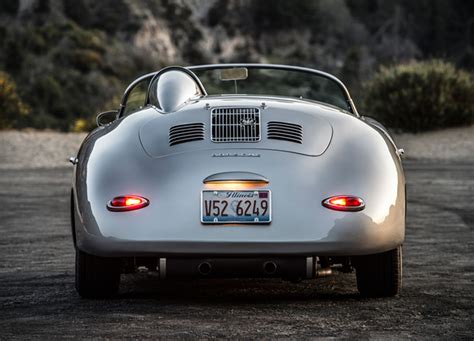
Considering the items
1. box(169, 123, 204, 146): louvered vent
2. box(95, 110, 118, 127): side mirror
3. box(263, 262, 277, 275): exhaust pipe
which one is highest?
box(95, 110, 118, 127): side mirror

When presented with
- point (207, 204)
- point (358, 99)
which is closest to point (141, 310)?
point (207, 204)

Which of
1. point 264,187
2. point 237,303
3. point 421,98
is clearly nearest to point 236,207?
point 264,187

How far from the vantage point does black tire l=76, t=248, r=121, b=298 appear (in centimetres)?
711

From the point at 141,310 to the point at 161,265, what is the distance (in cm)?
26

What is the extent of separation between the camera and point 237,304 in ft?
23.1

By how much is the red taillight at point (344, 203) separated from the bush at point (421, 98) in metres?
22.3

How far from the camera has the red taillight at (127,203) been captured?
6.75m

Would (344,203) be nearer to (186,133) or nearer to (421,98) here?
(186,133)

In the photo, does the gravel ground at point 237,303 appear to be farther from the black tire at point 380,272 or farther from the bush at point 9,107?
the bush at point 9,107

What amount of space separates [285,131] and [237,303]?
100 centimetres

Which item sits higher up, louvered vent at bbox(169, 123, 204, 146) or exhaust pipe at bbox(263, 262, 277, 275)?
louvered vent at bbox(169, 123, 204, 146)

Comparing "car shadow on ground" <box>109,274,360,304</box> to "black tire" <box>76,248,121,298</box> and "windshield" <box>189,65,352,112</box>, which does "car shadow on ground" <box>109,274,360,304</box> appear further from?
"windshield" <box>189,65,352,112</box>

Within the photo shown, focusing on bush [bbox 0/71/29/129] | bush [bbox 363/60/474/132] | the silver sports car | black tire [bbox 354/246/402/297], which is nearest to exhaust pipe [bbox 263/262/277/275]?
the silver sports car

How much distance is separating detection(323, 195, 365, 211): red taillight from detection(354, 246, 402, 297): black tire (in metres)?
0.44
